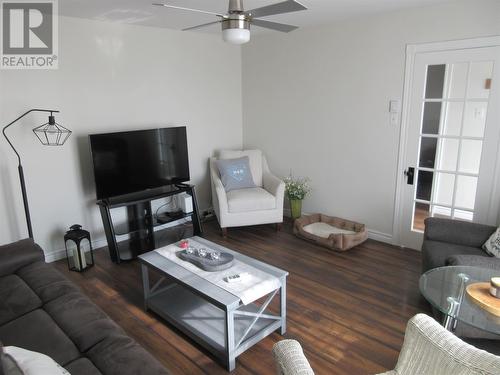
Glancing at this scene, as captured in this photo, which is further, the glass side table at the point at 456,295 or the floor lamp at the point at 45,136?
the floor lamp at the point at 45,136

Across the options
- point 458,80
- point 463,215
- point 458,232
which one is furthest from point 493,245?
point 458,80

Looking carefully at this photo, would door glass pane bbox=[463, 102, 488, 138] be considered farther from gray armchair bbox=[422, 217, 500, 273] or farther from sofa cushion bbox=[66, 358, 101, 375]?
sofa cushion bbox=[66, 358, 101, 375]

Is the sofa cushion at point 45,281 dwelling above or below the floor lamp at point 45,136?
below

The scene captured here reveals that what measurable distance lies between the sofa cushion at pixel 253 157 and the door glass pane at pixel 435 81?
85.0 inches

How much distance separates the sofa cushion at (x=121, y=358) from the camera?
1676 millimetres

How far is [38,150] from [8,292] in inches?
66.1

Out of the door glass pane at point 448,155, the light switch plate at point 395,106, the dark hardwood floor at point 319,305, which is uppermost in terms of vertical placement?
the light switch plate at point 395,106

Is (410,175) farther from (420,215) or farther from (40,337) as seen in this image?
(40,337)

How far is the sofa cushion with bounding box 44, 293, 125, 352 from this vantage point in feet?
6.27

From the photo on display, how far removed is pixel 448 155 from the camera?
3625 millimetres

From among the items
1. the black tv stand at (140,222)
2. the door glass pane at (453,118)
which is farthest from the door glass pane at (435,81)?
the black tv stand at (140,222)

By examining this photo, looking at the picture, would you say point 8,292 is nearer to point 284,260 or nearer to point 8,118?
point 8,118

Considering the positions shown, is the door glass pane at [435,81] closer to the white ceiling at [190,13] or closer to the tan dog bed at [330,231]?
the white ceiling at [190,13]

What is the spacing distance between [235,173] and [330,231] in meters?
1.35
